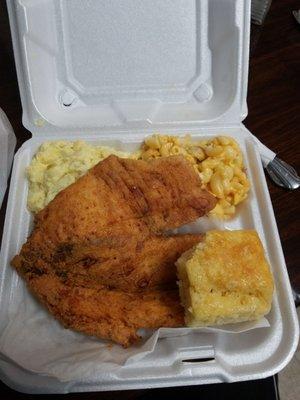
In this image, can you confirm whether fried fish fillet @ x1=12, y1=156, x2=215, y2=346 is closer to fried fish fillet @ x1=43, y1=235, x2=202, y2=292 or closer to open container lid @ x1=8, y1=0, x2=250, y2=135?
fried fish fillet @ x1=43, y1=235, x2=202, y2=292

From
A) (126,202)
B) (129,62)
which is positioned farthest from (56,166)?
(129,62)

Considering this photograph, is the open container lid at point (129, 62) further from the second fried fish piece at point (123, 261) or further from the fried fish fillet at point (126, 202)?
the second fried fish piece at point (123, 261)

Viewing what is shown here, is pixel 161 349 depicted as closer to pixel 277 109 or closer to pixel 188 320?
pixel 188 320

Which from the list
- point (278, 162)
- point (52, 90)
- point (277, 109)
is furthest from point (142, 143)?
point (277, 109)

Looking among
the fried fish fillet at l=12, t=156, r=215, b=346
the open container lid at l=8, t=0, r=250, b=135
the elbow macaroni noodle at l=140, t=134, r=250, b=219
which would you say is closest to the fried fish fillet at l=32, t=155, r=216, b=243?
the fried fish fillet at l=12, t=156, r=215, b=346

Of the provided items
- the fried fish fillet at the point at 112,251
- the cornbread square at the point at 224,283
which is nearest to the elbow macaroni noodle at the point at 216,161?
the fried fish fillet at the point at 112,251

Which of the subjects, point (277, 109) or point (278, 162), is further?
point (277, 109)
